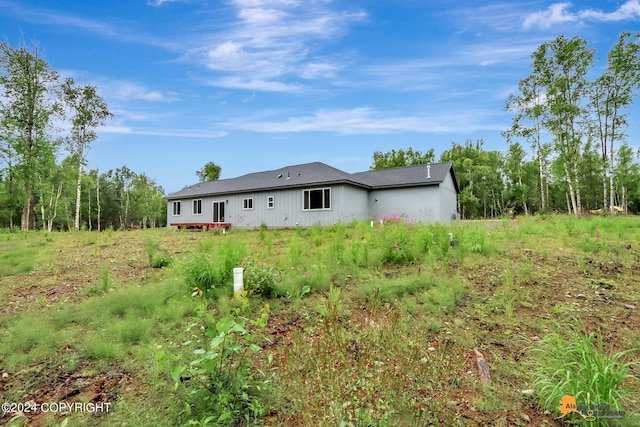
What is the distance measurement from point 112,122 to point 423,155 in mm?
33193

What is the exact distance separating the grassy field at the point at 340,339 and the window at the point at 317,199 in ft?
28.5

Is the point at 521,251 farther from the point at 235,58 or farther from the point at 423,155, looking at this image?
the point at 423,155

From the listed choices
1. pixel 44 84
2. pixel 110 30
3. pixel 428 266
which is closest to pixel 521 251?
pixel 428 266

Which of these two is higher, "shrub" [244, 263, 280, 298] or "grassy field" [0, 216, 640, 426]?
"shrub" [244, 263, 280, 298]

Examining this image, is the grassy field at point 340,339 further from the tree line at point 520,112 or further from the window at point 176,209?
the window at point 176,209

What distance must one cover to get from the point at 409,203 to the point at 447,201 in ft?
8.99

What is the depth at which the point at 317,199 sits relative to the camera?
14703 millimetres

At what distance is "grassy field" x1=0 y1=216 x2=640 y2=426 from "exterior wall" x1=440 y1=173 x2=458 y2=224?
31.1 ft

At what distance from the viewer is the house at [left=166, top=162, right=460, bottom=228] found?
14.5 m

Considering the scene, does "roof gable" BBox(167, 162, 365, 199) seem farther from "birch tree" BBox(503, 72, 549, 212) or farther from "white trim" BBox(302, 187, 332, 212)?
"birch tree" BBox(503, 72, 549, 212)

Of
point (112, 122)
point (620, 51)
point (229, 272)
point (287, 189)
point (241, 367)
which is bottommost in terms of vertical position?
point (241, 367)

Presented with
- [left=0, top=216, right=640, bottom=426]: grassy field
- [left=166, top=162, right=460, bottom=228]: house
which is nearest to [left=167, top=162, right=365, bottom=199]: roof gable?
[left=166, top=162, right=460, bottom=228]: house

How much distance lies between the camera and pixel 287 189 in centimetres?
1559

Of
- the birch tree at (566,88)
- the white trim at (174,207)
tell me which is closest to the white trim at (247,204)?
the white trim at (174,207)
